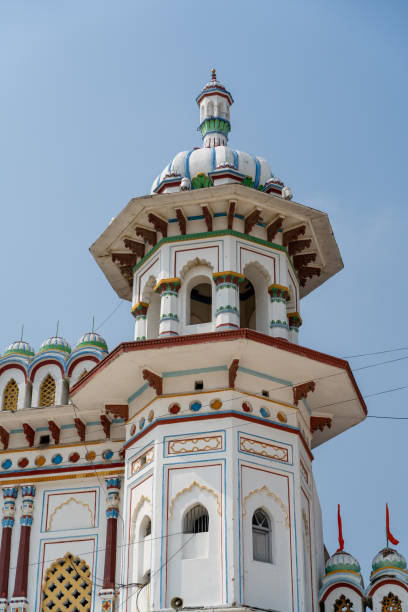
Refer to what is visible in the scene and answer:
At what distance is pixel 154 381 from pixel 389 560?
4684 mm

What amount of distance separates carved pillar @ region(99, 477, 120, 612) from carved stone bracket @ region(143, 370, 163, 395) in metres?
1.90

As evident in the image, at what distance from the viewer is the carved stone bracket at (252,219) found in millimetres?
18047

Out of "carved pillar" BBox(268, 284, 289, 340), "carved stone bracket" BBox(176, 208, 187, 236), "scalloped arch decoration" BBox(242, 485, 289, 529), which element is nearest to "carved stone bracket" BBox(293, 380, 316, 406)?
"carved pillar" BBox(268, 284, 289, 340)

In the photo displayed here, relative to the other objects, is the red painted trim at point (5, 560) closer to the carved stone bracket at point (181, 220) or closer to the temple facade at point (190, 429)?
the temple facade at point (190, 429)

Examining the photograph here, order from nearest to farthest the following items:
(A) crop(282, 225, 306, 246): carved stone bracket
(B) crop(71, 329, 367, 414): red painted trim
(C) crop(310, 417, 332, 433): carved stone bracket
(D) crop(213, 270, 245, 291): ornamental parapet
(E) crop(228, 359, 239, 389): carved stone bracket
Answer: (B) crop(71, 329, 367, 414): red painted trim < (E) crop(228, 359, 239, 389): carved stone bracket < (D) crop(213, 270, 245, 291): ornamental parapet < (C) crop(310, 417, 332, 433): carved stone bracket < (A) crop(282, 225, 306, 246): carved stone bracket

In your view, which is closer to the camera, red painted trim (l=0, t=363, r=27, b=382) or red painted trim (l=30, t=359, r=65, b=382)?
red painted trim (l=30, t=359, r=65, b=382)

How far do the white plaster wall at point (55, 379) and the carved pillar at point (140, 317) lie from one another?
188 cm

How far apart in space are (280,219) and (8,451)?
6238 millimetres

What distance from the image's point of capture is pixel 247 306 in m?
20.3

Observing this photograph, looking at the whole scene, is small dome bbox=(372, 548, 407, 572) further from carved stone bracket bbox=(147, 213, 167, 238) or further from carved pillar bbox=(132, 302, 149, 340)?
carved stone bracket bbox=(147, 213, 167, 238)

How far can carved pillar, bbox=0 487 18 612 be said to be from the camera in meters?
17.1

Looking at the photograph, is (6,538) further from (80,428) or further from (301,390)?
(301,390)

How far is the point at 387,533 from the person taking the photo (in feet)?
56.4

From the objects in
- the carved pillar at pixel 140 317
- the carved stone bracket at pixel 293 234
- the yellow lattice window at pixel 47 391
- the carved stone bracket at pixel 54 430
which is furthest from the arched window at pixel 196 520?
the carved stone bracket at pixel 293 234
